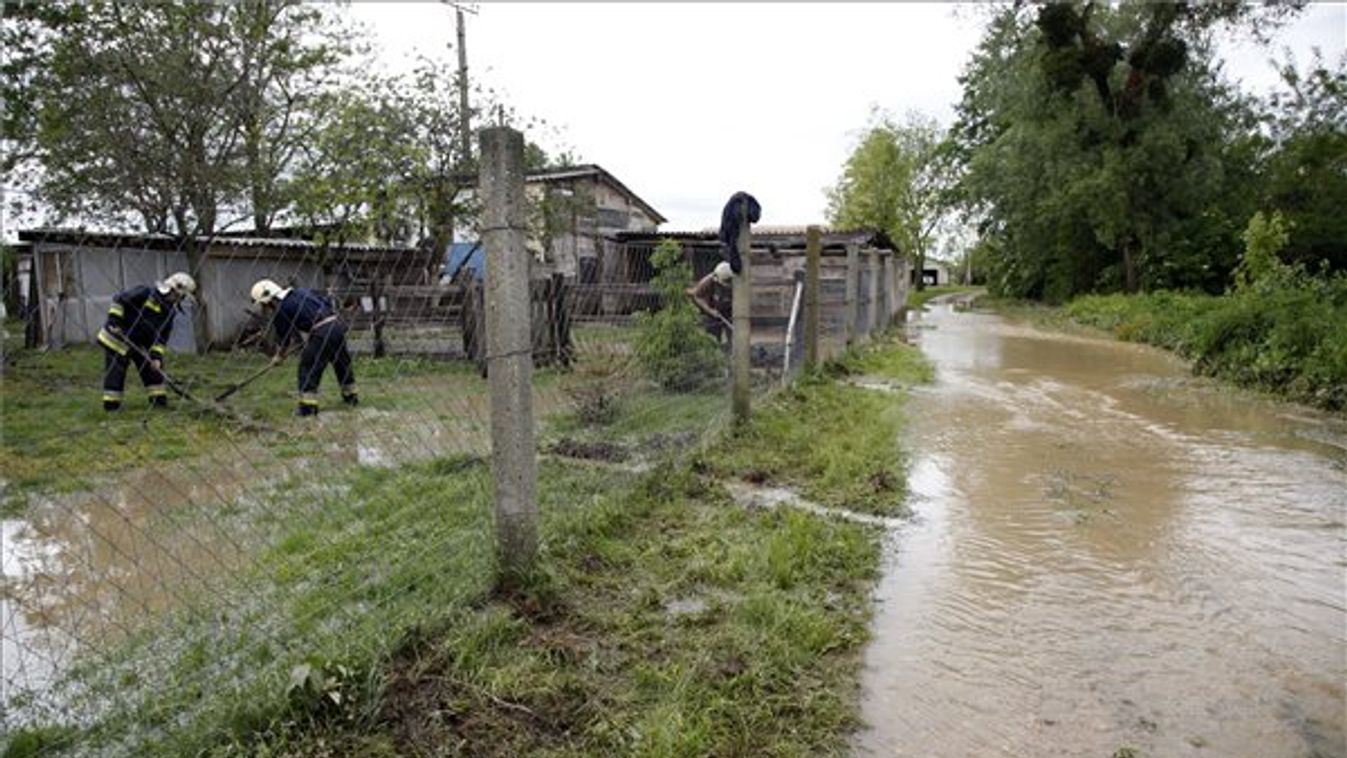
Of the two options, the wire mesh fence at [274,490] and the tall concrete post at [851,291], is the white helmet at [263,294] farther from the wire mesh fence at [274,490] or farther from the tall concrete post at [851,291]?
the tall concrete post at [851,291]

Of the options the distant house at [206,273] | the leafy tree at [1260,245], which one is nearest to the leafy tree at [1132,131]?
the leafy tree at [1260,245]

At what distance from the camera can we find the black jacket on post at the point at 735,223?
6215 millimetres

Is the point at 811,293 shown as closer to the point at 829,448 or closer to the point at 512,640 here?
the point at 829,448

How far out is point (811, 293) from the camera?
9016 millimetres

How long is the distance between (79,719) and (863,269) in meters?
12.9

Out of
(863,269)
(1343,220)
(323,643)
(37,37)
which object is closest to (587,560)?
(323,643)

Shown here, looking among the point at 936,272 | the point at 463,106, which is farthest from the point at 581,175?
the point at 936,272

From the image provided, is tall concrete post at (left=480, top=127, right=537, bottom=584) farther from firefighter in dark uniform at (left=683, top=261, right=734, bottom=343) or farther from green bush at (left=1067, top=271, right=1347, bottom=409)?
green bush at (left=1067, top=271, right=1347, bottom=409)

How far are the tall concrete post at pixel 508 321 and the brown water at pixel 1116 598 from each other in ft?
4.90

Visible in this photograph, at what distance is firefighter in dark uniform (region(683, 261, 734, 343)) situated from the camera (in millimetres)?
8211

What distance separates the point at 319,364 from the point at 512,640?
5.29 metres

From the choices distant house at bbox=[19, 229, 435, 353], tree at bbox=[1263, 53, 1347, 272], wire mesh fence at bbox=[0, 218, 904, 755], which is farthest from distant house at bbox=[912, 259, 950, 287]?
wire mesh fence at bbox=[0, 218, 904, 755]

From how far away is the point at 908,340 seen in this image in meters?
18.3

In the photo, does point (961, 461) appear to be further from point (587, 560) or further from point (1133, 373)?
point (1133, 373)
